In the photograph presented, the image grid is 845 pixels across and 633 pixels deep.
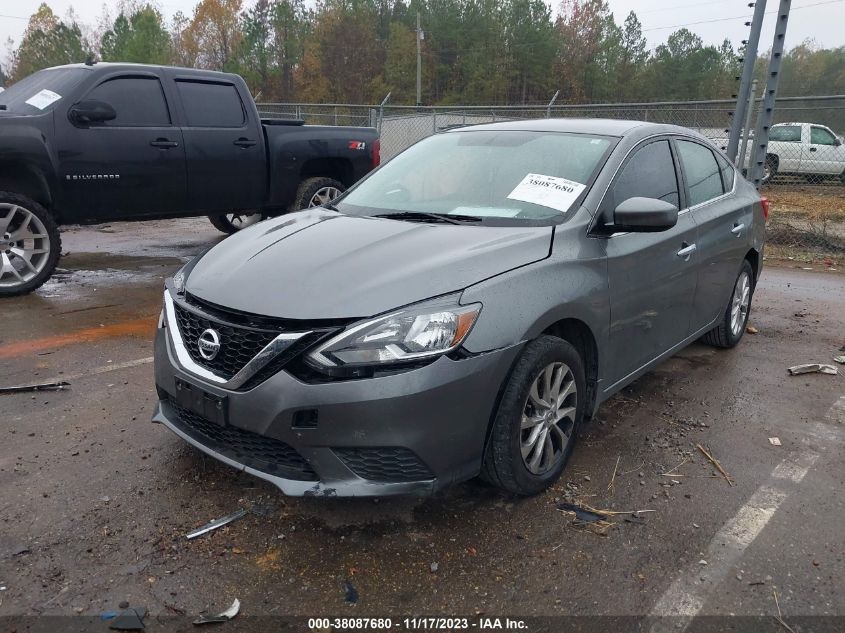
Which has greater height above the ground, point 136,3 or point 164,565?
point 136,3

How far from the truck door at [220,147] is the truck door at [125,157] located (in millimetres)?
171

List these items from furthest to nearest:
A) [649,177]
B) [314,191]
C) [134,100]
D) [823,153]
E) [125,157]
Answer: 1. [823,153]
2. [314,191]
3. [134,100]
4. [125,157]
5. [649,177]

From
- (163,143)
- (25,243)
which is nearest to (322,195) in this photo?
(163,143)

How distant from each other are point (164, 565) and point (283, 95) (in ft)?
226

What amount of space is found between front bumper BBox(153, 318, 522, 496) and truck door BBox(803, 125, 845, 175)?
17.0 metres

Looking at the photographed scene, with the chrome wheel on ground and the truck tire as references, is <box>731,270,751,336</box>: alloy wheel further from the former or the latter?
the truck tire

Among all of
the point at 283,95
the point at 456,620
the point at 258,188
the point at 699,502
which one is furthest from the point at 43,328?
the point at 283,95

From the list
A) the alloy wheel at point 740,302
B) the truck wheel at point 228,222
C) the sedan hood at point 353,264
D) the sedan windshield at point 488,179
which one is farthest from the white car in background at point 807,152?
the sedan hood at point 353,264

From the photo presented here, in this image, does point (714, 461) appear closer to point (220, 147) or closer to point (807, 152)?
point (220, 147)

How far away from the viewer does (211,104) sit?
735 cm

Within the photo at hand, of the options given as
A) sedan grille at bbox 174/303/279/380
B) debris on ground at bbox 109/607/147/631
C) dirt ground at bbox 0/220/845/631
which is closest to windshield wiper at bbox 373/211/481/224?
sedan grille at bbox 174/303/279/380

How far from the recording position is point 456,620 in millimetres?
2291

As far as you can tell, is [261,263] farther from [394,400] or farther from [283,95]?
[283,95]

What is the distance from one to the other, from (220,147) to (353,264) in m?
5.09
